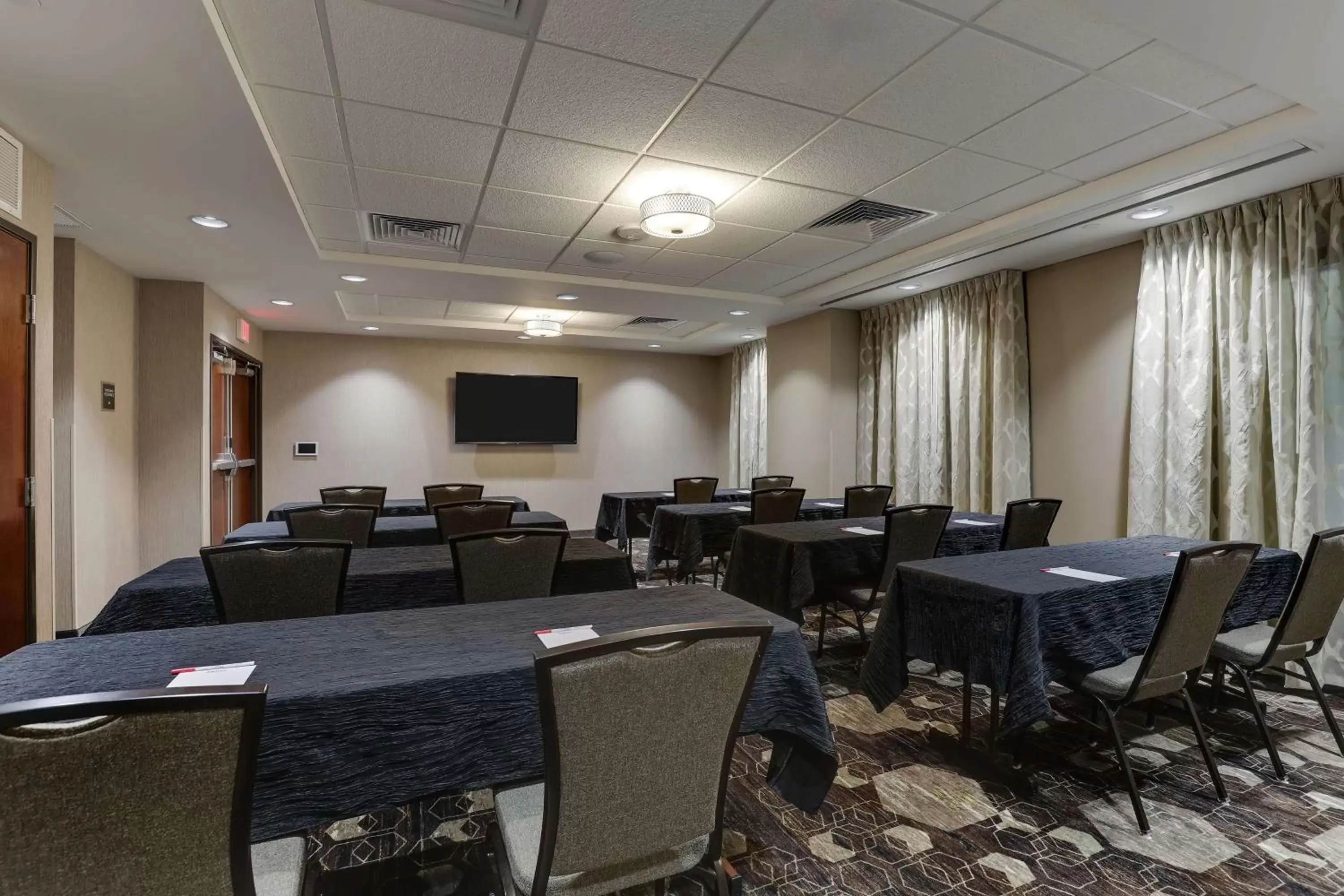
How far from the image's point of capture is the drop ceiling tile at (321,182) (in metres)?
3.22

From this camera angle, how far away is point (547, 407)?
8.71 metres

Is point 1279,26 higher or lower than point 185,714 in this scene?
higher

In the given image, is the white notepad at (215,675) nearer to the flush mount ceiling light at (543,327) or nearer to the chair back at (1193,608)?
the chair back at (1193,608)

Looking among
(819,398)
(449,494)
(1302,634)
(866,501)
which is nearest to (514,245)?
(449,494)

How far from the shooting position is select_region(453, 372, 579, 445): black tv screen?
27.3 feet

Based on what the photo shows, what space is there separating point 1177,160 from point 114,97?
4548 mm

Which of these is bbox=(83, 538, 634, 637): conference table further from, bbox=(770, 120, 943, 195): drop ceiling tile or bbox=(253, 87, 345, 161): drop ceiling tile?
bbox=(770, 120, 943, 195): drop ceiling tile

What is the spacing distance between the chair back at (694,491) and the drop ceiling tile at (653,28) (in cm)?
396

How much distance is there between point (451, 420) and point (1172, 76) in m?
7.67

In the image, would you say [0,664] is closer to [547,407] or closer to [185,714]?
[185,714]

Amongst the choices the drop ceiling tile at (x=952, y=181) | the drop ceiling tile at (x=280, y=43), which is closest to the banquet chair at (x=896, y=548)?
the drop ceiling tile at (x=952, y=181)

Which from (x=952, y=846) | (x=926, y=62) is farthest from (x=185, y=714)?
(x=926, y=62)

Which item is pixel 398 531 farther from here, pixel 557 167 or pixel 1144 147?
pixel 1144 147

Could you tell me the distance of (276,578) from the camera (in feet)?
7.26
